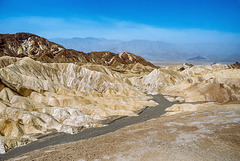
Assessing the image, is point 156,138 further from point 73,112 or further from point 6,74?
point 6,74

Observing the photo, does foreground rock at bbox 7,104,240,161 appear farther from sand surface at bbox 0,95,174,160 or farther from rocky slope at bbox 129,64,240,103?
rocky slope at bbox 129,64,240,103

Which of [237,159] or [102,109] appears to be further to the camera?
[102,109]

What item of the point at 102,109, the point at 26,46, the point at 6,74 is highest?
the point at 26,46

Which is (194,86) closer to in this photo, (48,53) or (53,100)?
(53,100)

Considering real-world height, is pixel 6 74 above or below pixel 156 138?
above

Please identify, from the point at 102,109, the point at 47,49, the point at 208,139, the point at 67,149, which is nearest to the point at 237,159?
the point at 208,139

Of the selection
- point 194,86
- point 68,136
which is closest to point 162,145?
point 68,136
